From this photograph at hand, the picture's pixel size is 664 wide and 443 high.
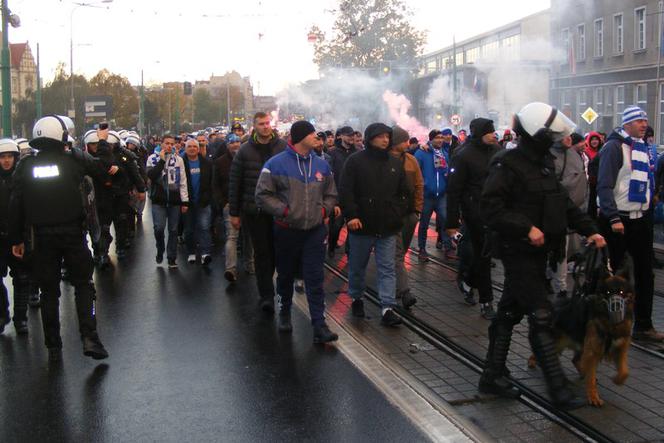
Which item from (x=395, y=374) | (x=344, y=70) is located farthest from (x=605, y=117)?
(x=395, y=374)

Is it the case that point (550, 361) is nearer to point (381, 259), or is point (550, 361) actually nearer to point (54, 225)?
point (381, 259)

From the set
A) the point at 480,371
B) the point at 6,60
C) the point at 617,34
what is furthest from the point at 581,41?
the point at 480,371

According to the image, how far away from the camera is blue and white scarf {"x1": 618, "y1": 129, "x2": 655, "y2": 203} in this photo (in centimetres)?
699

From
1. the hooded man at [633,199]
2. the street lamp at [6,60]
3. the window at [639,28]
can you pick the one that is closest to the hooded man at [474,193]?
the hooded man at [633,199]

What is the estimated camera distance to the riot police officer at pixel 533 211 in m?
5.30

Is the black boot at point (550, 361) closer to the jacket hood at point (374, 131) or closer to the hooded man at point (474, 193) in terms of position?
the hooded man at point (474, 193)

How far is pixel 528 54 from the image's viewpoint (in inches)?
1877

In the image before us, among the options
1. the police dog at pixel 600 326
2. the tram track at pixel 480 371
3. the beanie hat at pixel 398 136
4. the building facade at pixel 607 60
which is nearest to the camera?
the tram track at pixel 480 371

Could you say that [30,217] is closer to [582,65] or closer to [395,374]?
[395,374]

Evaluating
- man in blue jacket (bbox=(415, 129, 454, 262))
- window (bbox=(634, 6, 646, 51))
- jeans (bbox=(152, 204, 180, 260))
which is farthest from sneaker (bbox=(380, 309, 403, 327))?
window (bbox=(634, 6, 646, 51))

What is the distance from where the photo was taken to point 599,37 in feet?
144

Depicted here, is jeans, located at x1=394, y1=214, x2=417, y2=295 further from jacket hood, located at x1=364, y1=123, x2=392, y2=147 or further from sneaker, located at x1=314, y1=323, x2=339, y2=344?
sneaker, located at x1=314, y1=323, x2=339, y2=344

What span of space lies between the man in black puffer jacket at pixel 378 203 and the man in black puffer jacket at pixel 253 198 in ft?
3.28

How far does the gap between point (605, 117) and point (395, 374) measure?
39.5m
